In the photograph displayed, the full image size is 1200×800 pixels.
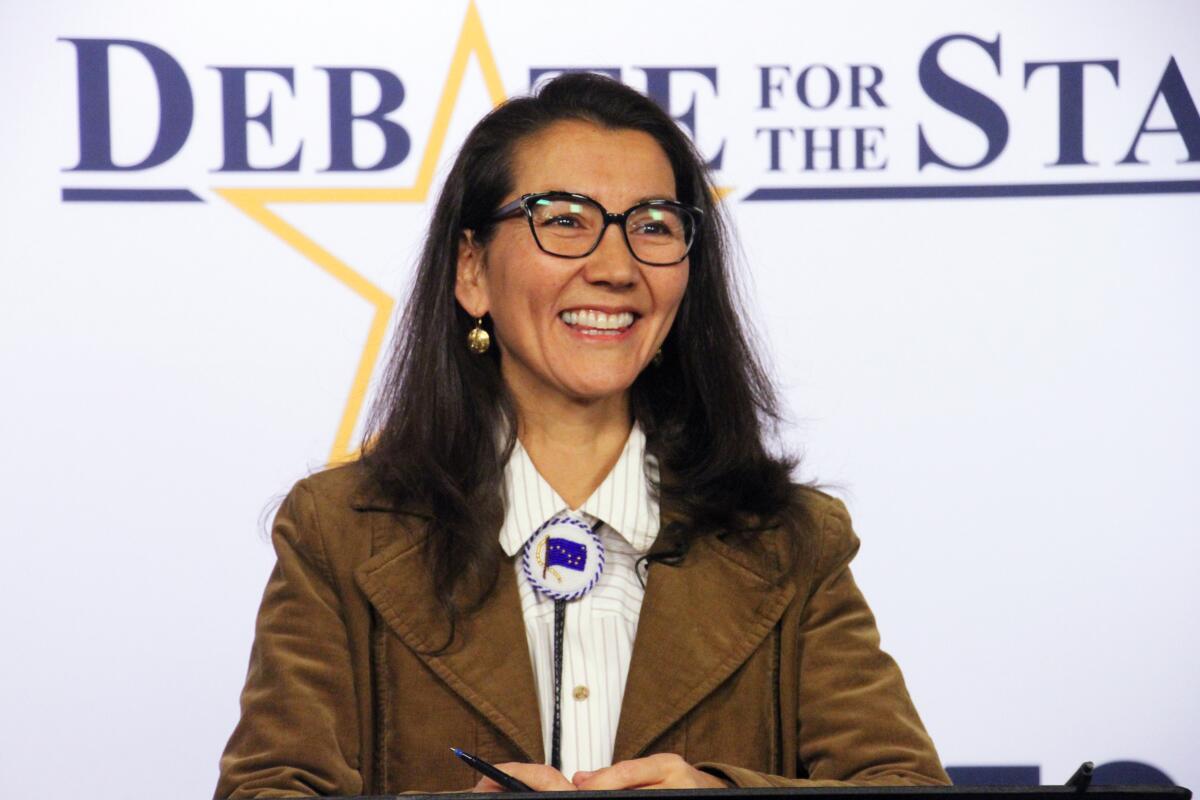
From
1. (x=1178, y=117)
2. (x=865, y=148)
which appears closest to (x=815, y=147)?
(x=865, y=148)

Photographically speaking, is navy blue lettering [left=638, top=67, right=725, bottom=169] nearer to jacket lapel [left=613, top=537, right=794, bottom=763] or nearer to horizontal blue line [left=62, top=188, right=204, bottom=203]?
horizontal blue line [left=62, top=188, right=204, bottom=203]

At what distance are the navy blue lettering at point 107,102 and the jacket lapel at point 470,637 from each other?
1257 millimetres

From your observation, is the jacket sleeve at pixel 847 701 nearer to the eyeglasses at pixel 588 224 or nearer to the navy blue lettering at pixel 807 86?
the eyeglasses at pixel 588 224

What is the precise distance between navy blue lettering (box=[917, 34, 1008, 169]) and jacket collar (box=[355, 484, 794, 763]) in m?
1.30

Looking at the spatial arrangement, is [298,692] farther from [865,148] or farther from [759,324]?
[865,148]

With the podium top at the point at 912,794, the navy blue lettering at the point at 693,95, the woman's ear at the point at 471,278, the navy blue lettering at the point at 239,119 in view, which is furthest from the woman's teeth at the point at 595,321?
the navy blue lettering at the point at 239,119

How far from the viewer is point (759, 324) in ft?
9.30

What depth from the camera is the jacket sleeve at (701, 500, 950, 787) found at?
1.77 metres

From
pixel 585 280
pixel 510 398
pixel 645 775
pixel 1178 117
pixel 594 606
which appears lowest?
pixel 645 775

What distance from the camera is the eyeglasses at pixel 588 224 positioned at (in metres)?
1.86

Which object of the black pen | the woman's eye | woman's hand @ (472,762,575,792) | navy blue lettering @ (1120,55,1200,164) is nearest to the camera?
the black pen

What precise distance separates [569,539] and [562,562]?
0.10ft

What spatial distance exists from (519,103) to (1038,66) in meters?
1.31

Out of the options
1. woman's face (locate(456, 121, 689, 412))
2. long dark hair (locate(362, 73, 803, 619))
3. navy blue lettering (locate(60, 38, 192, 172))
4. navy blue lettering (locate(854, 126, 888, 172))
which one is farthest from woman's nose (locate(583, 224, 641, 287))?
navy blue lettering (locate(60, 38, 192, 172))
